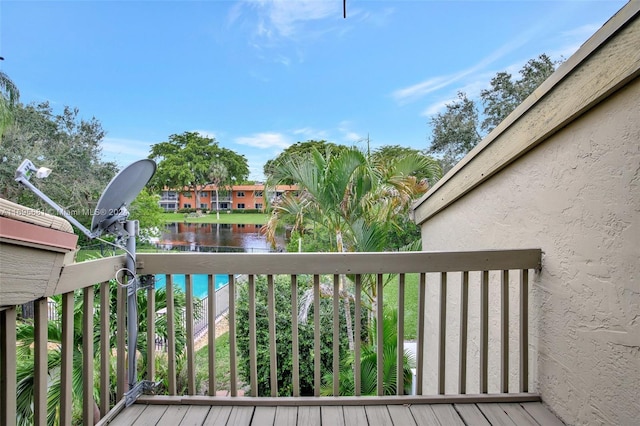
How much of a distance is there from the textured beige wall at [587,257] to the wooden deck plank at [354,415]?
0.82 m

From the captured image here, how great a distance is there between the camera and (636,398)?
108 cm

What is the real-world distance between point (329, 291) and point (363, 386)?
55.6 inches

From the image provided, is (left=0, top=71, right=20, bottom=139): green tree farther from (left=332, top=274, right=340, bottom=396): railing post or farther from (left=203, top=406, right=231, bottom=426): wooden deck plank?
(left=332, top=274, right=340, bottom=396): railing post

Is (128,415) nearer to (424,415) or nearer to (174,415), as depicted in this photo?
(174,415)

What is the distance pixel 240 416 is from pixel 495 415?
1090 mm

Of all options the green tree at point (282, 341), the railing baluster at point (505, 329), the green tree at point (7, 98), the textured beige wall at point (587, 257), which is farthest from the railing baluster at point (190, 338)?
the green tree at point (7, 98)

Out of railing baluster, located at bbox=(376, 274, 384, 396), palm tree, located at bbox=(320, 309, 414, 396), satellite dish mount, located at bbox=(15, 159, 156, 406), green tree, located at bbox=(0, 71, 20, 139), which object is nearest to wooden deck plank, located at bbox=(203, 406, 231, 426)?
satellite dish mount, located at bbox=(15, 159, 156, 406)

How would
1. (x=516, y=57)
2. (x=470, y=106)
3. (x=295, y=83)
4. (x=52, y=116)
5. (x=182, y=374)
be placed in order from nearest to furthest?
1. (x=182, y=374)
2. (x=52, y=116)
3. (x=516, y=57)
4. (x=470, y=106)
5. (x=295, y=83)

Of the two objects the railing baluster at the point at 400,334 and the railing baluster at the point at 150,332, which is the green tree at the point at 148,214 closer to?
the railing baluster at the point at 150,332

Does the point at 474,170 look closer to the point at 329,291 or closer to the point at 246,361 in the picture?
the point at 329,291

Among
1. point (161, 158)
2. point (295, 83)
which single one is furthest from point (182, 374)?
point (295, 83)

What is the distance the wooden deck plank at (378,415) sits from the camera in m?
1.36

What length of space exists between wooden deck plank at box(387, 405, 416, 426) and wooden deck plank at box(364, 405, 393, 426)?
0.02m

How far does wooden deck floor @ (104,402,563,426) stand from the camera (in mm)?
1365
